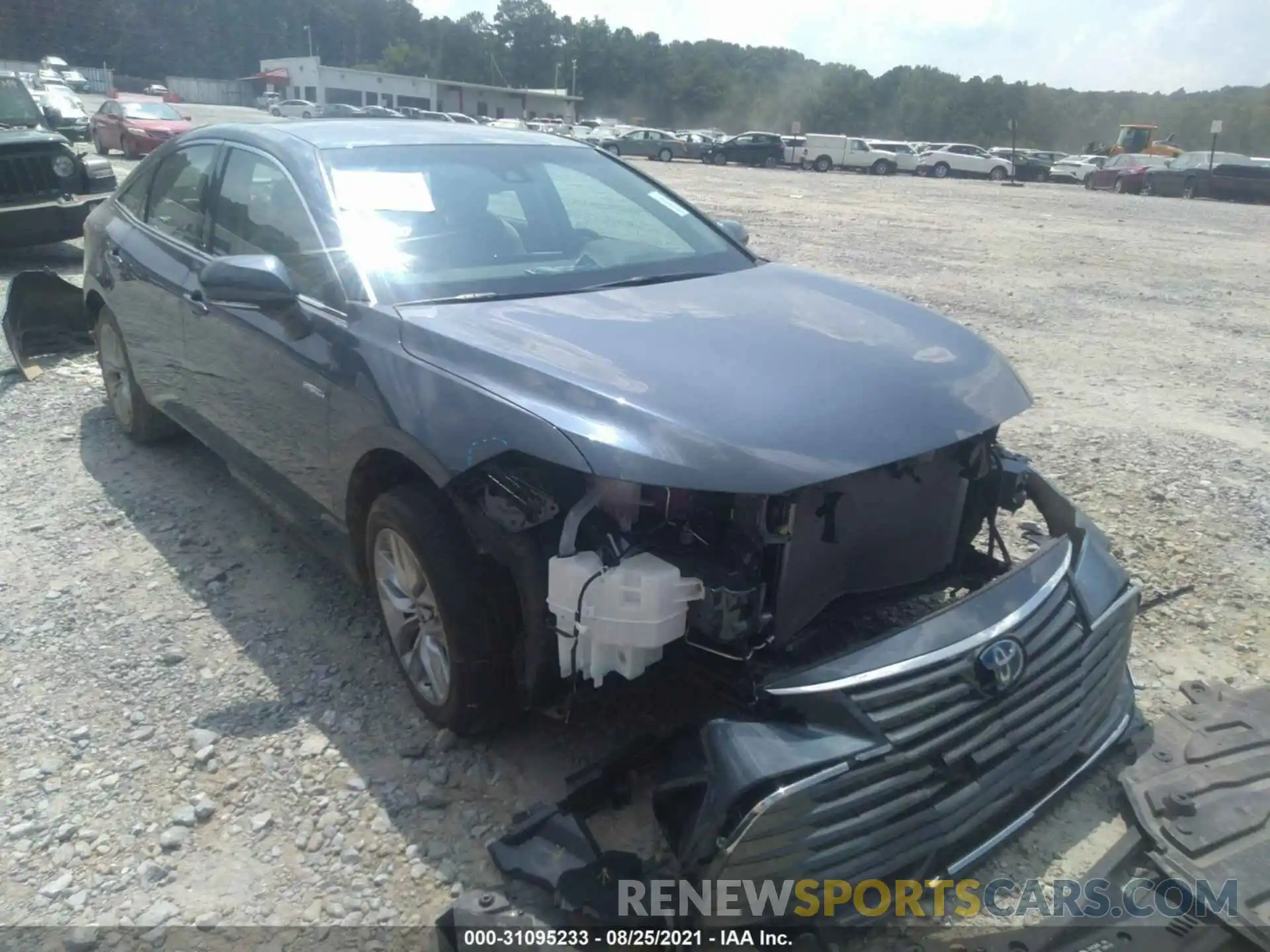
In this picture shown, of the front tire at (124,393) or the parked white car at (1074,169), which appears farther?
the parked white car at (1074,169)

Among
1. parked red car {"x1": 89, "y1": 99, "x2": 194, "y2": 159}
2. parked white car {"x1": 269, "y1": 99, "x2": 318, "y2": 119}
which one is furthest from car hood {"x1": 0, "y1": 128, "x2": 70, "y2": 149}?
parked white car {"x1": 269, "y1": 99, "x2": 318, "y2": 119}

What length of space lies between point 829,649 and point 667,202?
2.29 meters

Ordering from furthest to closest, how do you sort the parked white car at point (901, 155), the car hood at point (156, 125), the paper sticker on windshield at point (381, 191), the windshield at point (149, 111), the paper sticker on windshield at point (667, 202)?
1. the parked white car at point (901, 155)
2. the windshield at point (149, 111)
3. the car hood at point (156, 125)
4. the paper sticker on windshield at point (667, 202)
5. the paper sticker on windshield at point (381, 191)

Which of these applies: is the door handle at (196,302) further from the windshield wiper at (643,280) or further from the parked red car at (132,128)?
the parked red car at (132,128)

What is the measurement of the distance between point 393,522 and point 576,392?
0.83 m


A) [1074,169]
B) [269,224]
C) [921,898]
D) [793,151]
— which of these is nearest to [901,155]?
[793,151]

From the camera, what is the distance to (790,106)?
87.2 metres

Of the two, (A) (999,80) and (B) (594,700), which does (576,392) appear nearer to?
(B) (594,700)

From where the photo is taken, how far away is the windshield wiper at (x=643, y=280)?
3.28 metres

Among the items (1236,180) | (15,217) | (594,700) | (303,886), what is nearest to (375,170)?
(594,700)

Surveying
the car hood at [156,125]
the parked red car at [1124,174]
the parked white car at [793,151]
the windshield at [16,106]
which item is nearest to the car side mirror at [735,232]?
the windshield at [16,106]

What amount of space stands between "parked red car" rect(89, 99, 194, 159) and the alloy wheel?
22667 millimetres

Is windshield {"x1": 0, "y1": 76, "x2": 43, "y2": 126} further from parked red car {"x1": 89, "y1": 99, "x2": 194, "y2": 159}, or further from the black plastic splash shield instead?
parked red car {"x1": 89, "y1": 99, "x2": 194, "y2": 159}

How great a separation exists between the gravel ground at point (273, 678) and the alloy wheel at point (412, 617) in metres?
0.19
